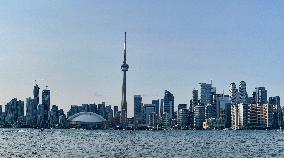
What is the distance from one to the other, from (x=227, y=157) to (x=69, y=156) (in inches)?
1233

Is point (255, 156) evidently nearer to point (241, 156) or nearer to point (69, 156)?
point (241, 156)

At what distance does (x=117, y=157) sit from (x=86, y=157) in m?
6.07

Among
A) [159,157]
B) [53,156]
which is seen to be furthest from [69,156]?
[159,157]

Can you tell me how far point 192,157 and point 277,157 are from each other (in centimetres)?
1781

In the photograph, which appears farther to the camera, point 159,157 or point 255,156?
point 255,156

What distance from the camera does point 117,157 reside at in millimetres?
104188

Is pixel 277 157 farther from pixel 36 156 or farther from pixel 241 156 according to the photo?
pixel 36 156

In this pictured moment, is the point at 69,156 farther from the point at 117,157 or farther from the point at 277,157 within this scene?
the point at 277,157

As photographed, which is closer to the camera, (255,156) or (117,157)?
(117,157)

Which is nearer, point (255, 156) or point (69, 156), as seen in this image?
point (69, 156)

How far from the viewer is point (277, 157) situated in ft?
357

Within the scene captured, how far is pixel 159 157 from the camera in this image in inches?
4087

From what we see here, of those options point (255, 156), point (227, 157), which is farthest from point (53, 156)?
point (255, 156)

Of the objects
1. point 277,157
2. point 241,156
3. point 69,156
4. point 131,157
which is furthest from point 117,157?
point 277,157
